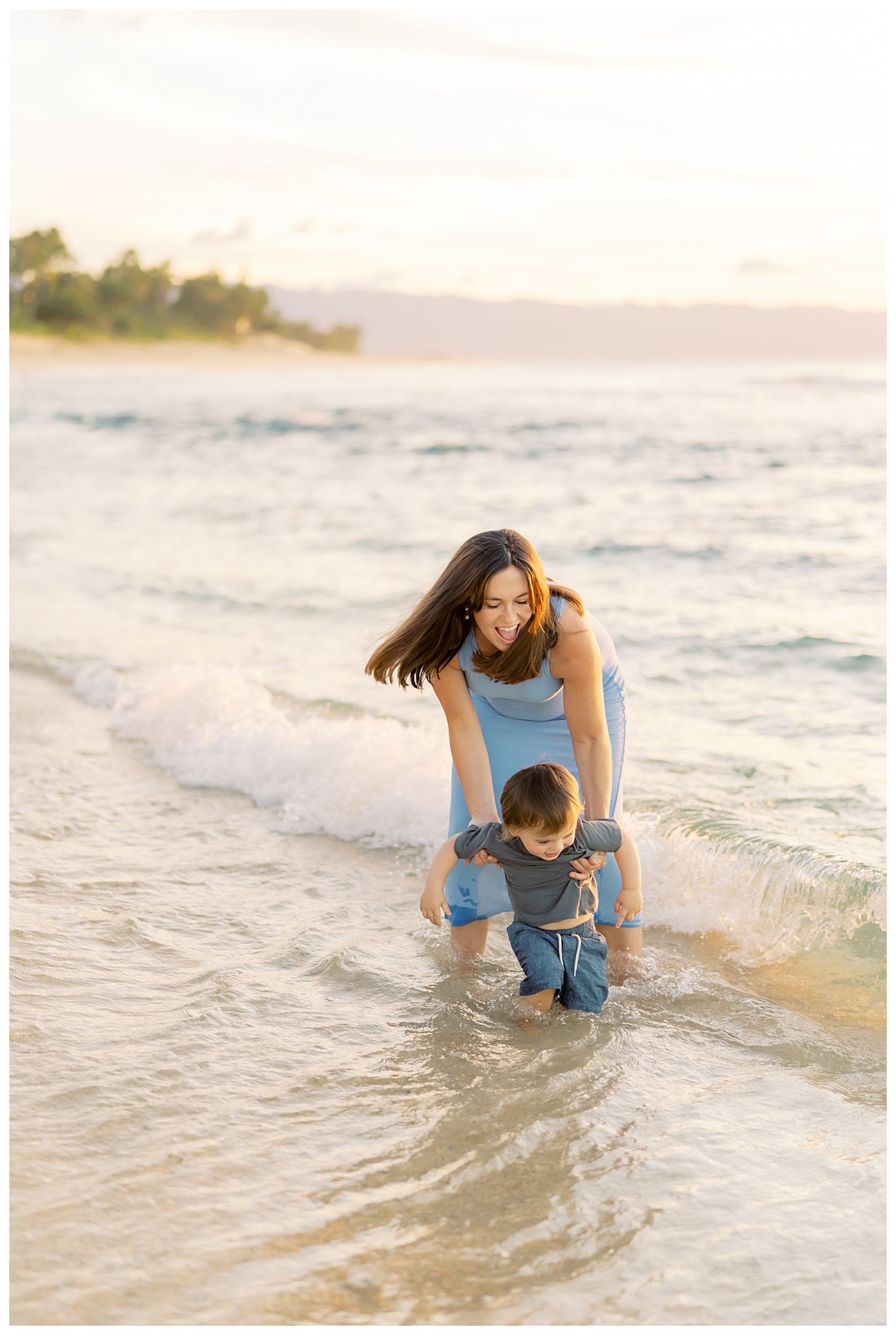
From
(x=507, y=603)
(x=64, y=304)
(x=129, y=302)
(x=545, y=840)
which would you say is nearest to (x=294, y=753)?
(x=545, y=840)

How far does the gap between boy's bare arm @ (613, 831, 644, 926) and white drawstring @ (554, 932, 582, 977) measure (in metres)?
0.20

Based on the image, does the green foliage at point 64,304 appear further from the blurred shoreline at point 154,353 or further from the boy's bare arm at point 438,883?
the boy's bare arm at point 438,883

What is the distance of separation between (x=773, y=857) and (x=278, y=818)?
241 centimetres

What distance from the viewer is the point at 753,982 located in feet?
13.5

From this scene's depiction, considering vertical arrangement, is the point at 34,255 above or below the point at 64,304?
above

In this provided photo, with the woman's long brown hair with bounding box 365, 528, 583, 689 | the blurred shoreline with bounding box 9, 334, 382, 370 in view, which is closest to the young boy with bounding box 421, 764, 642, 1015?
the woman's long brown hair with bounding box 365, 528, 583, 689

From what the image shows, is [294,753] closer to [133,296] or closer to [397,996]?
[397,996]

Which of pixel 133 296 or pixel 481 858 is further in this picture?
pixel 133 296

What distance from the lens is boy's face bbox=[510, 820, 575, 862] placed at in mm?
3285

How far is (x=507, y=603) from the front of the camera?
3.22 metres

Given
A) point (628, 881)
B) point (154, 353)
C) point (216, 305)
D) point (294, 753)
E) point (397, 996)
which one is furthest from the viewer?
point (216, 305)

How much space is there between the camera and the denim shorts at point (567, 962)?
3.49 metres

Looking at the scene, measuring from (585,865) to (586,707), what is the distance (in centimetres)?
49

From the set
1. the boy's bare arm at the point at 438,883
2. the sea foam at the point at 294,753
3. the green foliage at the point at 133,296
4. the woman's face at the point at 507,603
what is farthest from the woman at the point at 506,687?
the green foliage at the point at 133,296
